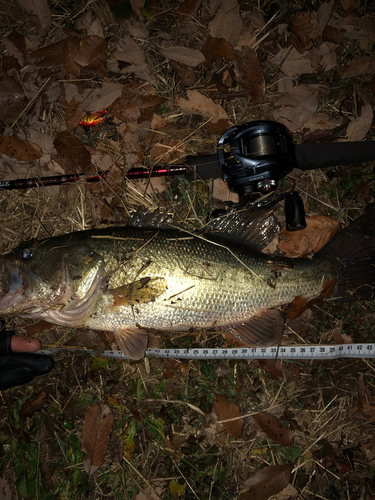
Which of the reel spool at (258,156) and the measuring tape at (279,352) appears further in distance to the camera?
the measuring tape at (279,352)

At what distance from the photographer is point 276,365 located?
2.86m

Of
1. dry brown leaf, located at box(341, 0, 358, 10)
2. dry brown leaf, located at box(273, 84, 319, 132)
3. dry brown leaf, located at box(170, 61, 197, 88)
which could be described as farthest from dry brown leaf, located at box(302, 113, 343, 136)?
dry brown leaf, located at box(170, 61, 197, 88)

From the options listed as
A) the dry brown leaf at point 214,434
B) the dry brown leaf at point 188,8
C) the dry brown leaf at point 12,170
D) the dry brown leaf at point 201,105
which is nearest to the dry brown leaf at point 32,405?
the dry brown leaf at point 214,434

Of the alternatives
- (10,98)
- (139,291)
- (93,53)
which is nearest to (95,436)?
(139,291)

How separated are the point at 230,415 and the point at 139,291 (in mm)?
1578

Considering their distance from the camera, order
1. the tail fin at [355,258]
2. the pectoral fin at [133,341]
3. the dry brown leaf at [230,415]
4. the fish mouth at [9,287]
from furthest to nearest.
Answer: the dry brown leaf at [230,415] < the tail fin at [355,258] < the pectoral fin at [133,341] < the fish mouth at [9,287]

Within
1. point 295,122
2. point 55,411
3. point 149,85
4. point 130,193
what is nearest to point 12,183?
point 130,193

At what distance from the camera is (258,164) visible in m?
2.37

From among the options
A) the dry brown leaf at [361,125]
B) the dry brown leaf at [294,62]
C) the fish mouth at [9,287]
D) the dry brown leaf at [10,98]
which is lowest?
the fish mouth at [9,287]

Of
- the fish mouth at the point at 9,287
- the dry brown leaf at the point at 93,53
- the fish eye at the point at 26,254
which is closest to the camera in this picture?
the fish mouth at the point at 9,287

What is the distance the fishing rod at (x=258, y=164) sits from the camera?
2.39m

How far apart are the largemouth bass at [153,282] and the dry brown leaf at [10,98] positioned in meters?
1.69

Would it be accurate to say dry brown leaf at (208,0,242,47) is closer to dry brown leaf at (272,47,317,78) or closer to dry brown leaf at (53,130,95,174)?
dry brown leaf at (272,47,317,78)

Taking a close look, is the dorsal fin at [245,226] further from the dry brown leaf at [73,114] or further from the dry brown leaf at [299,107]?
the dry brown leaf at [73,114]
